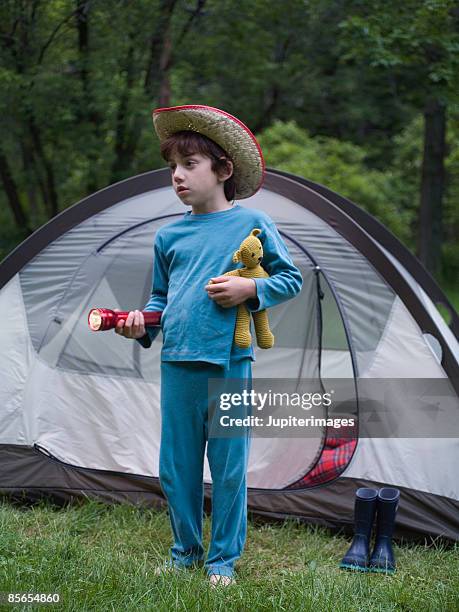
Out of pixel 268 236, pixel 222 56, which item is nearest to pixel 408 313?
pixel 268 236

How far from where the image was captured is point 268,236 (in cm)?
227

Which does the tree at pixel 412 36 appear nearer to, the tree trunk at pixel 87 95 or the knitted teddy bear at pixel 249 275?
the tree trunk at pixel 87 95

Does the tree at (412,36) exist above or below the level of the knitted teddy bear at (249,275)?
above

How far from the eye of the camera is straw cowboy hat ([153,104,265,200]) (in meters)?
2.25

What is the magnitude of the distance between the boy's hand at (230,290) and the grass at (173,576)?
0.79m

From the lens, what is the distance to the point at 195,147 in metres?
2.24

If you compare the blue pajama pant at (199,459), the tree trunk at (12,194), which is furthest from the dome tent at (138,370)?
the tree trunk at (12,194)

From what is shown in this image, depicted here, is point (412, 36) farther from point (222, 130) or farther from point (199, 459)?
point (199, 459)

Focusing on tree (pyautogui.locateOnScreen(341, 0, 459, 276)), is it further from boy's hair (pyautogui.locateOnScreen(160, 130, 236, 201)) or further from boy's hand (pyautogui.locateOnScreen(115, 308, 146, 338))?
boy's hand (pyautogui.locateOnScreen(115, 308, 146, 338))

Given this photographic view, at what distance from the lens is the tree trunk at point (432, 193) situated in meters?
9.85

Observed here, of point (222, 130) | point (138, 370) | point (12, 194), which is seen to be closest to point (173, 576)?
point (222, 130)

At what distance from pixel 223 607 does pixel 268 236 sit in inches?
40.2

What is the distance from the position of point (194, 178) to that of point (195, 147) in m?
0.09

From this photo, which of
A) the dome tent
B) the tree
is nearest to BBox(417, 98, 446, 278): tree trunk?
the tree
